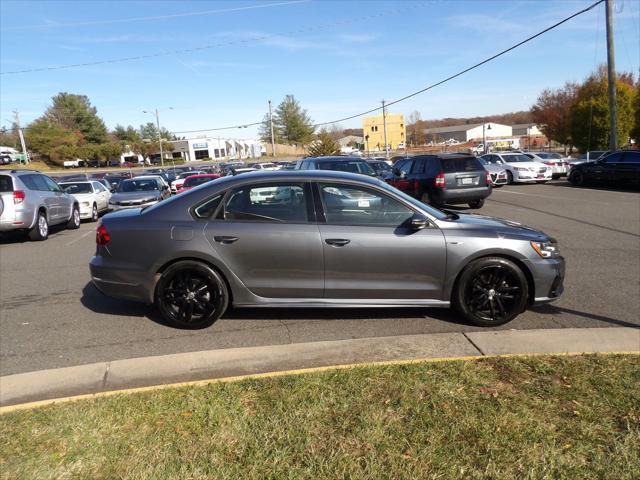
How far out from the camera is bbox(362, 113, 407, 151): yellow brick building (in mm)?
95688

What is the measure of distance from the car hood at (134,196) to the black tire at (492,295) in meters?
13.2

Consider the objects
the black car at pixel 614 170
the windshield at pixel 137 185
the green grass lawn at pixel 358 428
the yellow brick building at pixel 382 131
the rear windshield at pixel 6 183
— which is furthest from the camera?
the yellow brick building at pixel 382 131

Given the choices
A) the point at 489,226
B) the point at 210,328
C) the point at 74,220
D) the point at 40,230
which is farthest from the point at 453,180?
the point at 74,220

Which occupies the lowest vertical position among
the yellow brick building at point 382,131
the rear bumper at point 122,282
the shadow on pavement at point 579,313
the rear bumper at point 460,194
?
the shadow on pavement at point 579,313

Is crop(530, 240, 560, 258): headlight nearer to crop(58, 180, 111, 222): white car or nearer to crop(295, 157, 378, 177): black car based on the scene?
crop(295, 157, 378, 177): black car

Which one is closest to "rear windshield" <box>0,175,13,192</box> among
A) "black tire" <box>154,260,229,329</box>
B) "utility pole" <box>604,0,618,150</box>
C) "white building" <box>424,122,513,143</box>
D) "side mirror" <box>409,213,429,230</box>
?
"black tire" <box>154,260,229,329</box>

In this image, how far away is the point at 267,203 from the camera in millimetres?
4973

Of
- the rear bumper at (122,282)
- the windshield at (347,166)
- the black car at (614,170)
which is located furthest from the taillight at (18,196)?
the black car at (614,170)

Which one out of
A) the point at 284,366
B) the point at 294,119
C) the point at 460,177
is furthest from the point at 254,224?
the point at 294,119

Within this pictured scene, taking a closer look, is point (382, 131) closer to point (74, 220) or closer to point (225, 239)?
point (74, 220)

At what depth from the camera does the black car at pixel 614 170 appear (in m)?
18.2

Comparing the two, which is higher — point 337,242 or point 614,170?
point 614,170

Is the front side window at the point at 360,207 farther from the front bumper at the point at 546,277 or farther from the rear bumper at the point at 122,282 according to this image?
the rear bumper at the point at 122,282

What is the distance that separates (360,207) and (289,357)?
5.53ft
